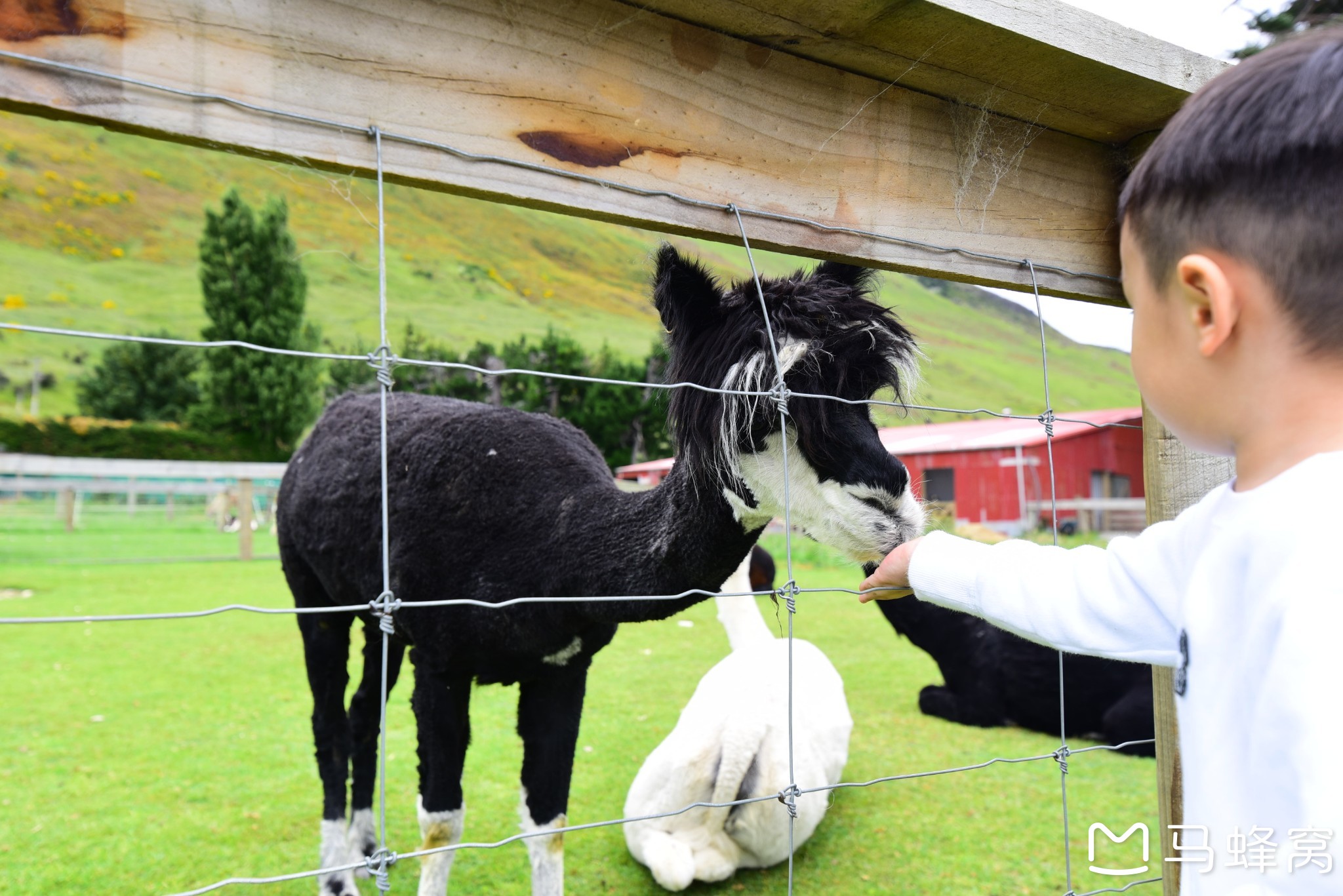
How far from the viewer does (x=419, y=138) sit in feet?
3.97

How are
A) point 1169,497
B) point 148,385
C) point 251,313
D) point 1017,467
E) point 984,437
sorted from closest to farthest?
point 1169,497 → point 1017,467 → point 984,437 → point 251,313 → point 148,385

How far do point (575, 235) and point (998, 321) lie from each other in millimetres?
60344

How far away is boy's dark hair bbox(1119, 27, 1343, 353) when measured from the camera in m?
0.72

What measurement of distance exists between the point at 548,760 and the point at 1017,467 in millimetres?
20761

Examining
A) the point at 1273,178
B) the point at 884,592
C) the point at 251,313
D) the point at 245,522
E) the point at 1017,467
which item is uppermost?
the point at 251,313

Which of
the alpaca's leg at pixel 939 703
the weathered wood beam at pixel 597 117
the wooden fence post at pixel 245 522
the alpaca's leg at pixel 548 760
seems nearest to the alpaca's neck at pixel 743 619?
the alpaca's leg at pixel 548 760

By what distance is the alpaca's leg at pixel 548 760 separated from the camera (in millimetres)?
2416

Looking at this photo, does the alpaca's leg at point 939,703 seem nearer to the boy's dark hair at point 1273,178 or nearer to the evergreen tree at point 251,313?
the boy's dark hair at point 1273,178

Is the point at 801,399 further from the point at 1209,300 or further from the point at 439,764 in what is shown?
the point at 439,764

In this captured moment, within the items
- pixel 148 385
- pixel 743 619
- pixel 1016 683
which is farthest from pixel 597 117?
pixel 148 385

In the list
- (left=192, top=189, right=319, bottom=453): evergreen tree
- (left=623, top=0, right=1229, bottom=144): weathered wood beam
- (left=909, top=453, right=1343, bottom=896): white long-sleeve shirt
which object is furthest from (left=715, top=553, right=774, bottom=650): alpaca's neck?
(left=192, top=189, right=319, bottom=453): evergreen tree

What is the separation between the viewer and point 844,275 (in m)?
1.81

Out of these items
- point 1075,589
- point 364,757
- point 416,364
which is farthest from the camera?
point 364,757
